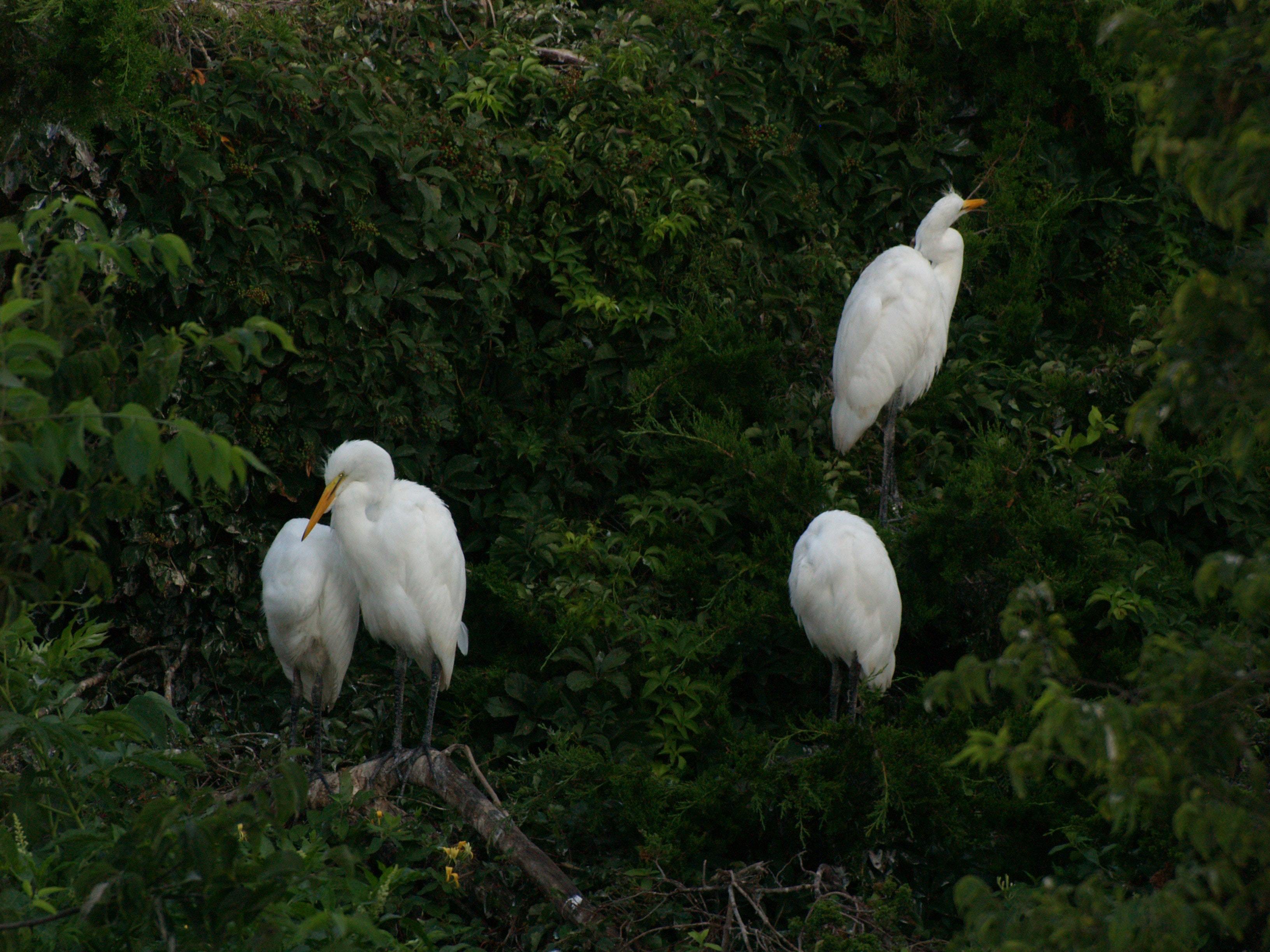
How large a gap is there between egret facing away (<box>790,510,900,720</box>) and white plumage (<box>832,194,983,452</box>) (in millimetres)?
1005

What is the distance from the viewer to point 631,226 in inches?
233

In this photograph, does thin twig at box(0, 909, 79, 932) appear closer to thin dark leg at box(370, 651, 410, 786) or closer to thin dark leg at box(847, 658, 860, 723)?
thin dark leg at box(370, 651, 410, 786)

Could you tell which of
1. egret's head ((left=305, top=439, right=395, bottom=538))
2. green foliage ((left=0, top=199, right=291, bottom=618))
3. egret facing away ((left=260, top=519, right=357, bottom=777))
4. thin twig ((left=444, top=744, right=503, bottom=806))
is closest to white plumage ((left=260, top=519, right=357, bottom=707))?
egret facing away ((left=260, top=519, right=357, bottom=777))

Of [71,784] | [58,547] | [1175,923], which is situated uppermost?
[58,547]

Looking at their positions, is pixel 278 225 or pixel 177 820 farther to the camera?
pixel 278 225

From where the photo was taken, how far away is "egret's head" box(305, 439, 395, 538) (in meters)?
4.11

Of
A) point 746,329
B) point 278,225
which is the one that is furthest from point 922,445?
point 278,225

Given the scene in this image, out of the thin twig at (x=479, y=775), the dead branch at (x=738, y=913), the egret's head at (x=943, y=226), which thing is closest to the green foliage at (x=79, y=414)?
the dead branch at (x=738, y=913)

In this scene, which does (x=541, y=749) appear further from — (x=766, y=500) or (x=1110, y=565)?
(x=1110, y=565)

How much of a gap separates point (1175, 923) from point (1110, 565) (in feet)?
11.2

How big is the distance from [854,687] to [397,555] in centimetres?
169

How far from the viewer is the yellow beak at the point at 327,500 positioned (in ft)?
13.3

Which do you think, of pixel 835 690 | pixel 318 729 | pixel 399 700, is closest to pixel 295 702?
pixel 318 729

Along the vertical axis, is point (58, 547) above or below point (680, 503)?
above
